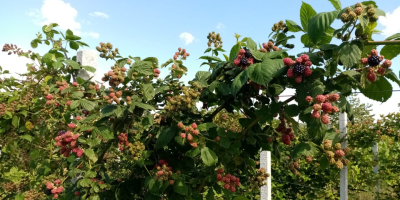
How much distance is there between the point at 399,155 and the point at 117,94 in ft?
11.3

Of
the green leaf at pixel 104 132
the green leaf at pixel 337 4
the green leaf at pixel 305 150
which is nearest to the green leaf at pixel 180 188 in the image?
the green leaf at pixel 104 132

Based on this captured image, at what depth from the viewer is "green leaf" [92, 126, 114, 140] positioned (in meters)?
1.33

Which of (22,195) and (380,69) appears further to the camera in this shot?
(22,195)

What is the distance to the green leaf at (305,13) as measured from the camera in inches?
45.1

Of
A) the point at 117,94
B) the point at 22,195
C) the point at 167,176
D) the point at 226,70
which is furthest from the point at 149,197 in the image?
the point at 22,195

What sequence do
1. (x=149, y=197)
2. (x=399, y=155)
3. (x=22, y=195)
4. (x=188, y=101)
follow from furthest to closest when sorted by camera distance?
1. (x=399, y=155)
2. (x=22, y=195)
3. (x=149, y=197)
4. (x=188, y=101)

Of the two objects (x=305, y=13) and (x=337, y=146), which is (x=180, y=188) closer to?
(x=337, y=146)

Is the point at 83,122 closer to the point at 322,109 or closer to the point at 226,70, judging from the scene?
the point at 226,70

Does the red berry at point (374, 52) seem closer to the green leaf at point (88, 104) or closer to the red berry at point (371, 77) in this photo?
the red berry at point (371, 77)

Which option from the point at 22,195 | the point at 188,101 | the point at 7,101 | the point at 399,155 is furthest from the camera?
the point at 399,155

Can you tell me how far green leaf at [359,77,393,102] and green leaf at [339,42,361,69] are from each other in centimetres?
18

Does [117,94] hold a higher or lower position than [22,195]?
higher

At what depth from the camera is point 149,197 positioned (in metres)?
1.47

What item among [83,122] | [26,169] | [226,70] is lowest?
[26,169]
